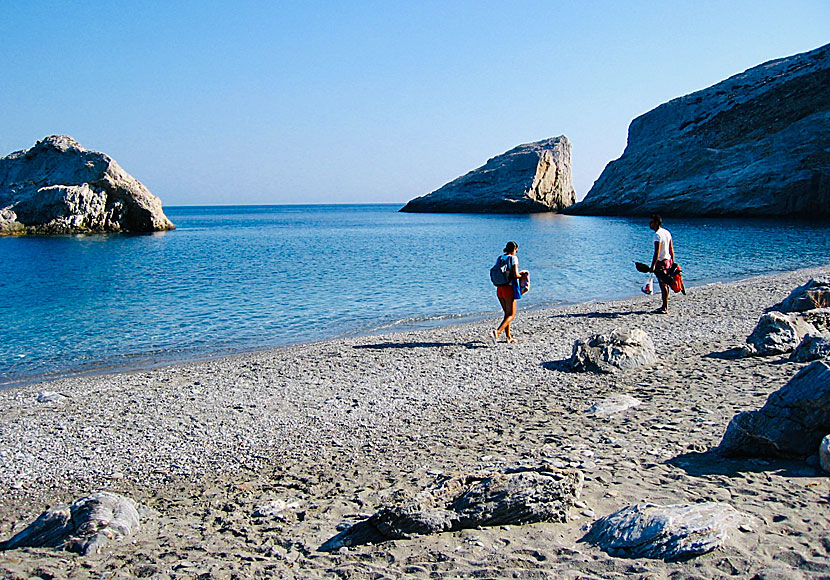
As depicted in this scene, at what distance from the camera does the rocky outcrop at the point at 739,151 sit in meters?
72.4

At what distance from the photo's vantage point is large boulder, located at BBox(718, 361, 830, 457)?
587 cm

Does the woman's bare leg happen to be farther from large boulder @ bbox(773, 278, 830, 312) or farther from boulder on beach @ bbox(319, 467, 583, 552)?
boulder on beach @ bbox(319, 467, 583, 552)

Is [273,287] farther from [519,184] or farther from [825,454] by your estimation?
[519,184]

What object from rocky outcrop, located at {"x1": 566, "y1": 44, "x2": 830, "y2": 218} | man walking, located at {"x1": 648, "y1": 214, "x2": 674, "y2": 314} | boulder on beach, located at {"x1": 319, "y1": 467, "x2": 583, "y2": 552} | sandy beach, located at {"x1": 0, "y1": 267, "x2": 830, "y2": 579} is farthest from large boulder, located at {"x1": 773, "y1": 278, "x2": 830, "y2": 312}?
rocky outcrop, located at {"x1": 566, "y1": 44, "x2": 830, "y2": 218}

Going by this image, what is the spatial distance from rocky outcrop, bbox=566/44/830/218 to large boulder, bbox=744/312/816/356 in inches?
2794

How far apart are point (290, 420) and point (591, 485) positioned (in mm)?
4671

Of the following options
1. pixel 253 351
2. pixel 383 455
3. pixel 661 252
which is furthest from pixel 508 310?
pixel 383 455

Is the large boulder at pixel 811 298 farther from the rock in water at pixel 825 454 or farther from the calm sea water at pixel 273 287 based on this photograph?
the rock in water at pixel 825 454

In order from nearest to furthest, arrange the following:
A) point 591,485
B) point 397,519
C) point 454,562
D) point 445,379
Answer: point 454,562 < point 397,519 < point 591,485 < point 445,379

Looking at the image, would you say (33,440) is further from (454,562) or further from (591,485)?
(591,485)

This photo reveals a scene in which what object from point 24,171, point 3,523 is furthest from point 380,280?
point 24,171

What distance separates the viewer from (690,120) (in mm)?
89875

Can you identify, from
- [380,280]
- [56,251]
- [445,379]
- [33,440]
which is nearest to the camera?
[33,440]

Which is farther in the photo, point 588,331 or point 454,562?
point 588,331
